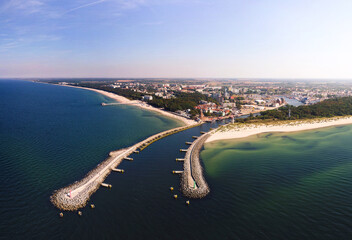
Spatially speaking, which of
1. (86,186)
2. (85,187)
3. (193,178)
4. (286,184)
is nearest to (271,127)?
(286,184)

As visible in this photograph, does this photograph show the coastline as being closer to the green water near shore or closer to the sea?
the sea

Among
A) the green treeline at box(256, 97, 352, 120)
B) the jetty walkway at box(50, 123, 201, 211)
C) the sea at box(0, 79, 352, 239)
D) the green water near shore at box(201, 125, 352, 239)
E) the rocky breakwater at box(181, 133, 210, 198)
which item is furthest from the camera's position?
the green treeline at box(256, 97, 352, 120)

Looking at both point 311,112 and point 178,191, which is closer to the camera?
point 178,191

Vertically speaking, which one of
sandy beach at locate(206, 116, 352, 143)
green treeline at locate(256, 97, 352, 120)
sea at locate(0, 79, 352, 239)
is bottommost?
sea at locate(0, 79, 352, 239)

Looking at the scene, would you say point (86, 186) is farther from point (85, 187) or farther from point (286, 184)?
point (286, 184)

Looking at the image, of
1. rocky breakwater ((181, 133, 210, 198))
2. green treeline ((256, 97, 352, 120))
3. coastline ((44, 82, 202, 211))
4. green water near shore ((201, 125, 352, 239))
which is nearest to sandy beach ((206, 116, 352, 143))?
green treeline ((256, 97, 352, 120))

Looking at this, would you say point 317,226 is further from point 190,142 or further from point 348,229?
point 190,142

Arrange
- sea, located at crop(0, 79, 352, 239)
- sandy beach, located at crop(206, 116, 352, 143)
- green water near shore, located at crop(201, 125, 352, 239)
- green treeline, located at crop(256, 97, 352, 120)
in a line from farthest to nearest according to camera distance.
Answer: green treeline, located at crop(256, 97, 352, 120) < sandy beach, located at crop(206, 116, 352, 143) < green water near shore, located at crop(201, 125, 352, 239) < sea, located at crop(0, 79, 352, 239)
